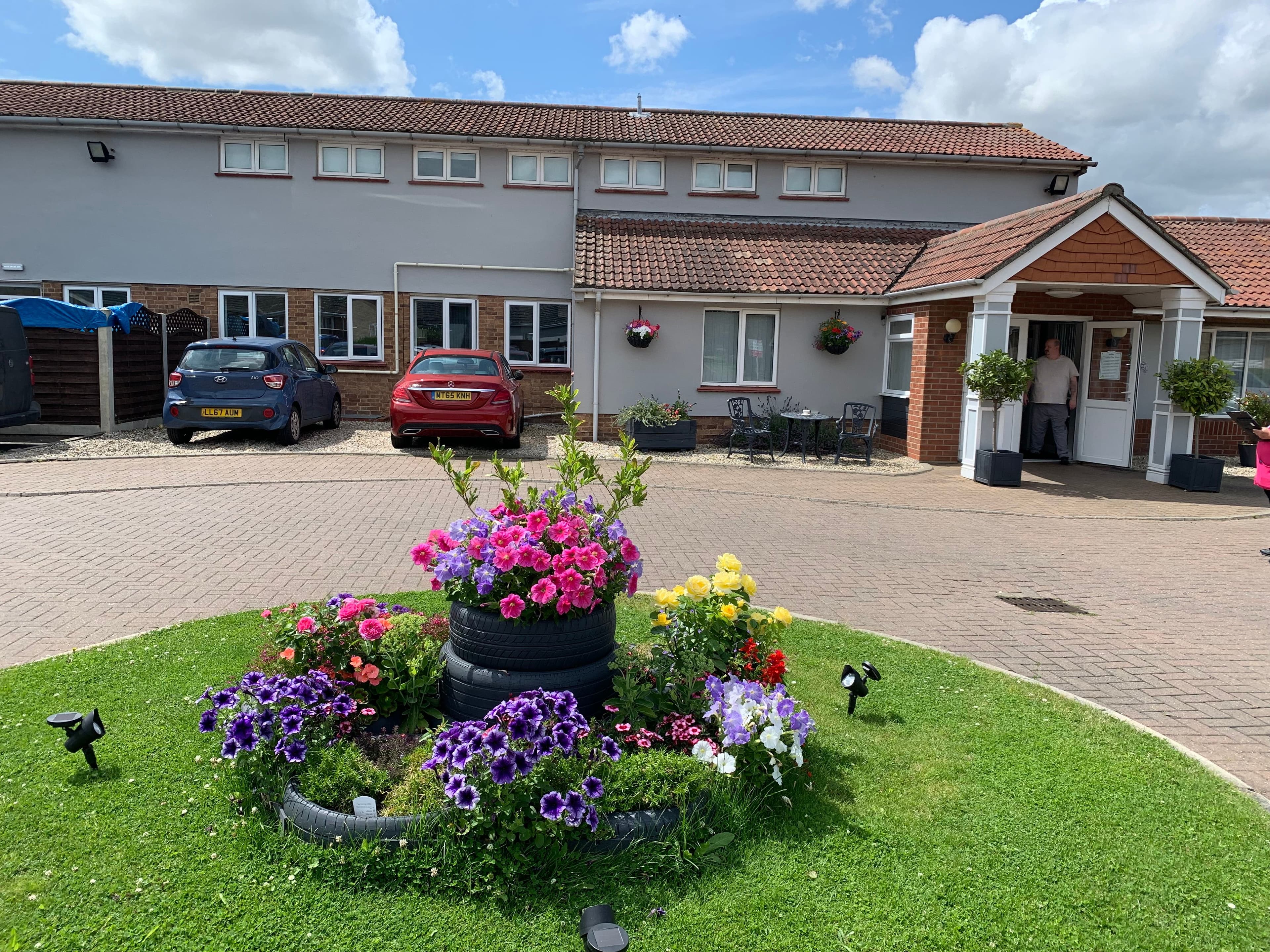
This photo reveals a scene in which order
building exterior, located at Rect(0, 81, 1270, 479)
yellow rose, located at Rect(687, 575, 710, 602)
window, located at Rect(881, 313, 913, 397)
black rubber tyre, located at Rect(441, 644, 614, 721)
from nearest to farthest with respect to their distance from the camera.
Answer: black rubber tyre, located at Rect(441, 644, 614, 721) → yellow rose, located at Rect(687, 575, 710, 602) → window, located at Rect(881, 313, 913, 397) → building exterior, located at Rect(0, 81, 1270, 479)

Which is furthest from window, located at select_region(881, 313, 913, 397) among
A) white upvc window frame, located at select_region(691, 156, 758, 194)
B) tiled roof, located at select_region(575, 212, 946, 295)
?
white upvc window frame, located at select_region(691, 156, 758, 194)

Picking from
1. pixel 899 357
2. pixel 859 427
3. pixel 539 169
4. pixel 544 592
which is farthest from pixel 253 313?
pixel 544 592

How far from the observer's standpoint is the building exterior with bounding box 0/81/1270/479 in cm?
1797

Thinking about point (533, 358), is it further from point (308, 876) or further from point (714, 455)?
point (308, 876)

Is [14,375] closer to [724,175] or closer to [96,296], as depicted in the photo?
[96,296]

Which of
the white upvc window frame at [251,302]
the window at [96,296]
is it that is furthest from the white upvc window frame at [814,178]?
the window at [96,296]

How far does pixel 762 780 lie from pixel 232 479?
10394mm

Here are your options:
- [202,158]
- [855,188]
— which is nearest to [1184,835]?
[855,188]

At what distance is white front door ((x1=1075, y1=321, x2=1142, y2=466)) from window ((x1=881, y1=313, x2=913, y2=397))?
2.99 metres

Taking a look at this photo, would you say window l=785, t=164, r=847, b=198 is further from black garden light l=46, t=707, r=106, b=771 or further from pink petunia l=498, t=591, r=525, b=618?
black garden light l=46, t=707, r=106, b=771

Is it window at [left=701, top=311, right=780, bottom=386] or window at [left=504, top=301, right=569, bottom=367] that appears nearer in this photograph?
window at [left=701, top=311, right=780, bottom=386]

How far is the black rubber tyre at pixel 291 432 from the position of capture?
15336mm

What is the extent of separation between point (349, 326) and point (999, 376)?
539 inches

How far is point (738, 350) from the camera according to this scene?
1822cm
